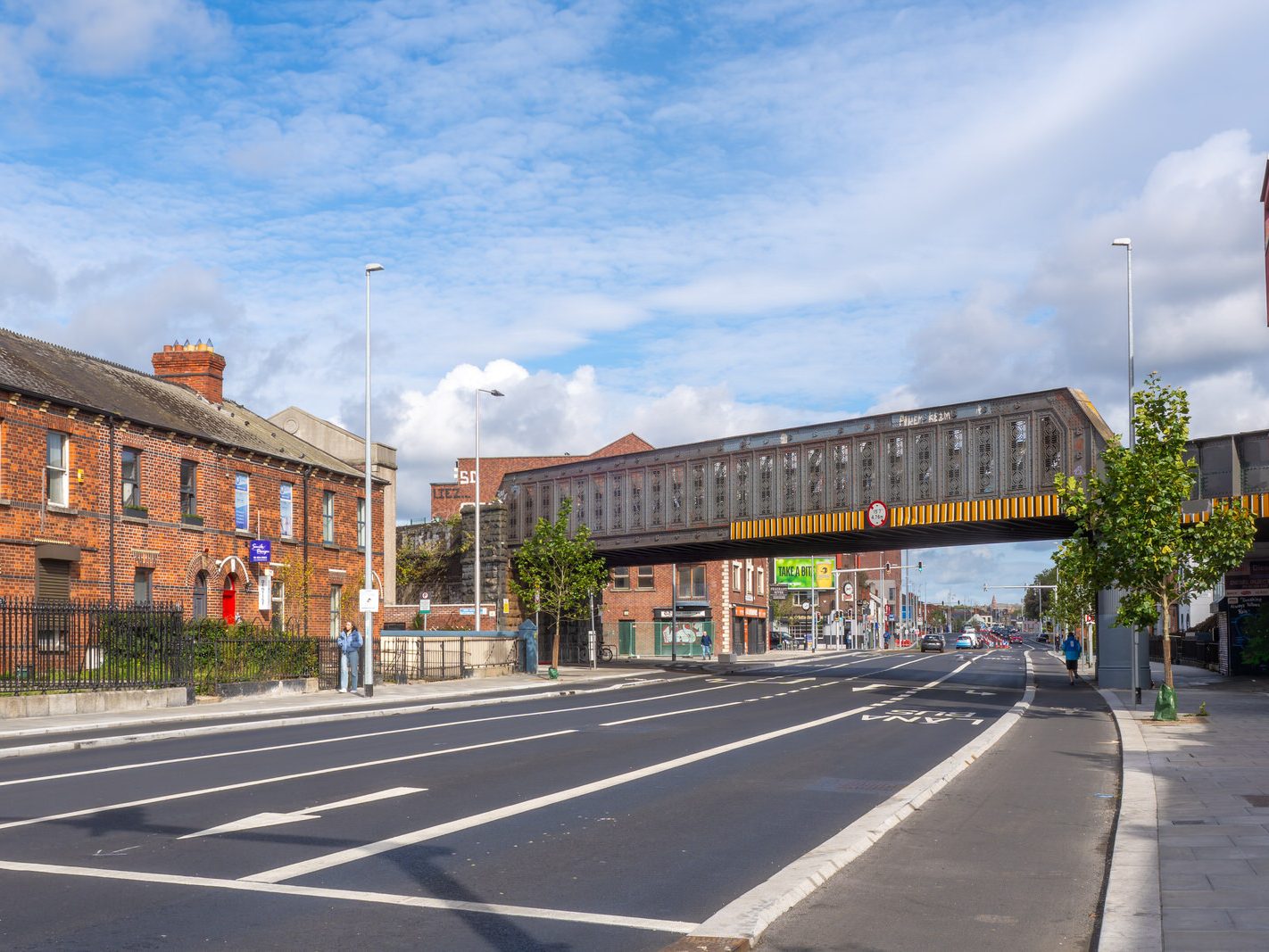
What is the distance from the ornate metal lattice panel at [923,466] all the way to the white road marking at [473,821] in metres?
21.9

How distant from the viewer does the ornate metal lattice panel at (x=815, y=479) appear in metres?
42.2

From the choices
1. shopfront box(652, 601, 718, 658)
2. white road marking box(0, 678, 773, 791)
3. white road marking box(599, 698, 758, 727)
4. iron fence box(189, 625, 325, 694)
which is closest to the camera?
white road marking box(0, 678, 773, 791)

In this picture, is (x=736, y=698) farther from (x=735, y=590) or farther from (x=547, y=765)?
(x=735, y=590)

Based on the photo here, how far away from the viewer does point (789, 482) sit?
43.3 metres

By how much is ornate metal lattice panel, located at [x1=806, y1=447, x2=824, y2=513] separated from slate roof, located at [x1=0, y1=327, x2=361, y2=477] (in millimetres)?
16492

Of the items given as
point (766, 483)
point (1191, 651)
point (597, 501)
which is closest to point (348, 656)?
point (766, 483)

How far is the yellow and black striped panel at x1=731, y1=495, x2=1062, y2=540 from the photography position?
120 feet

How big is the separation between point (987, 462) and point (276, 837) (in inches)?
1218

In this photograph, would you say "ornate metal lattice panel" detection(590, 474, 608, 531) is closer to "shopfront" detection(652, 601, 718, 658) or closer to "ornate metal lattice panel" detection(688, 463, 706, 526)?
"ornate metal lattice panel" detection(688, 463, 706, 526)

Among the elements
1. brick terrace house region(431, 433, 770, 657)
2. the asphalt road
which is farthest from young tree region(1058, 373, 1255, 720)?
brick terrace house region(431, 433, 770, 657)

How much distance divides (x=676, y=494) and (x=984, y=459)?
43.4 ft

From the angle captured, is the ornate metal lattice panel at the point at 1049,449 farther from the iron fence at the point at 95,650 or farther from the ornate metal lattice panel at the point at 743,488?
the iron fence at the point at 95,650

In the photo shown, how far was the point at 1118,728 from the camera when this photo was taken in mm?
22438

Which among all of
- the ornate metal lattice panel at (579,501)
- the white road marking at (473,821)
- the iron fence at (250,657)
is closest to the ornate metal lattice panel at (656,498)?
the ornate metal lattice panel at (579,501)
